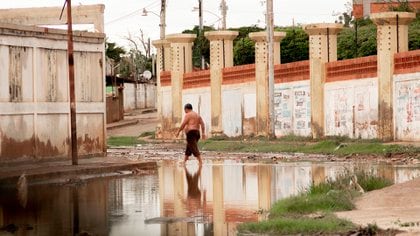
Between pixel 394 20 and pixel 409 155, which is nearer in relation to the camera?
pixel 409 155

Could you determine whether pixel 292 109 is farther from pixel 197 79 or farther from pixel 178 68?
pixel 178 68

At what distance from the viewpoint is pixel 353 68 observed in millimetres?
39844

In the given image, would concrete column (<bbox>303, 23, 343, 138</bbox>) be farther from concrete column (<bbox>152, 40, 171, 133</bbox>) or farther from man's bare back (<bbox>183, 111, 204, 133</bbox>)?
concrete column (<bbox>152, 40, 171, 133</bbox>)

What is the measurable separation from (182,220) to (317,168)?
12101 millimetres

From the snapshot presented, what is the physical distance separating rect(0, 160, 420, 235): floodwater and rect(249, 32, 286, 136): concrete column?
61.6ft

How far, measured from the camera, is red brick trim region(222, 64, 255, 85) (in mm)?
47581

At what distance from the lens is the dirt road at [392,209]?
12633 millimetres

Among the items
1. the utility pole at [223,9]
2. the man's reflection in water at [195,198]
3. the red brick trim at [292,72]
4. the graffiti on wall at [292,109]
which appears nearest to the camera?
the man's reflection in water at [195,198]

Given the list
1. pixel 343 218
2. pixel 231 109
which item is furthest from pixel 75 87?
pixel 231 109

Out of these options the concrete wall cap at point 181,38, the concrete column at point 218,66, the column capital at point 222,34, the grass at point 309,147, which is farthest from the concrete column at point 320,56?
the concrete wall cap at point 181,38

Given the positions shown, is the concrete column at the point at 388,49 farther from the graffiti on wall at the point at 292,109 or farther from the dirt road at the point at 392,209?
the dirt road at the point at 392,209

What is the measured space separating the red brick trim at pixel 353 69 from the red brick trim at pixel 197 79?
10394mm

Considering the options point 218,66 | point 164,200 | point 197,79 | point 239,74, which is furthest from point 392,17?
point 164,200

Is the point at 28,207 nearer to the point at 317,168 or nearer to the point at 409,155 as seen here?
the point at 317,168
